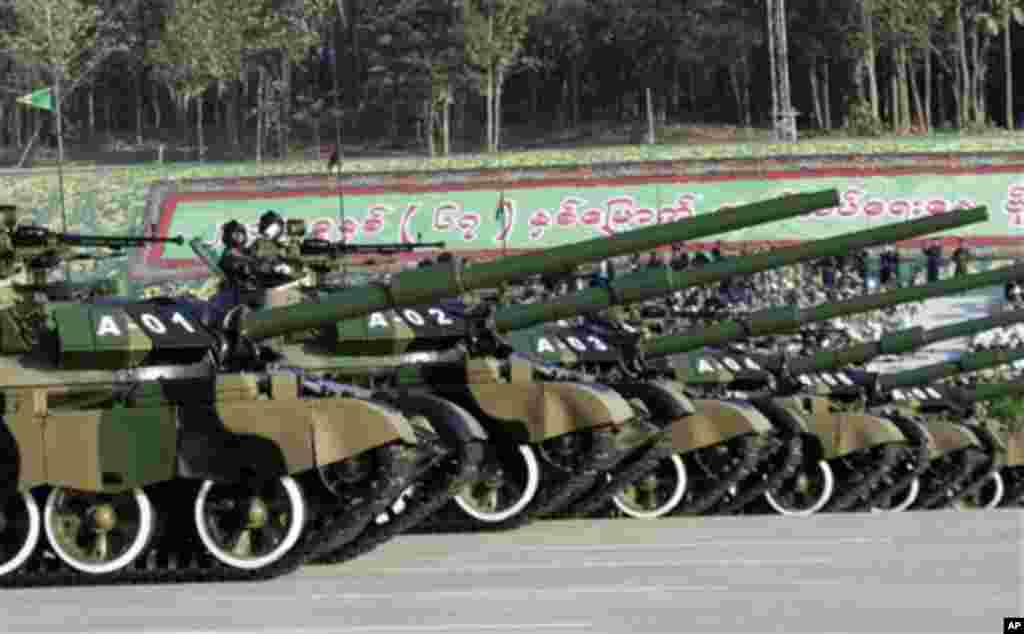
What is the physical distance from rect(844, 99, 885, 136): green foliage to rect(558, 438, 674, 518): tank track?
53109mm

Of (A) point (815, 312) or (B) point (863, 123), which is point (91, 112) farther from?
(A) point (815, 312)

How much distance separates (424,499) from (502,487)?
103 inches

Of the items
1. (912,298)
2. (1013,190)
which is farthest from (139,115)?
(912,298)

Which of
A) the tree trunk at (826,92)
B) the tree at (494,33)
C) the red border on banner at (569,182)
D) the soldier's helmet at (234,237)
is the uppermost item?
the tree at (494,33)

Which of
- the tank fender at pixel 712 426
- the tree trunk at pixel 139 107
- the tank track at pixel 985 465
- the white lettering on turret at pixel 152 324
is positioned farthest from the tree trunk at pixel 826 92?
the white lettering on turret at pixel 152 324

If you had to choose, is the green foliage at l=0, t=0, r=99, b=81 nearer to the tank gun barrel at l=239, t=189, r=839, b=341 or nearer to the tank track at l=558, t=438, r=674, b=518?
the tank track at l=558, t=438, r=674, b=518

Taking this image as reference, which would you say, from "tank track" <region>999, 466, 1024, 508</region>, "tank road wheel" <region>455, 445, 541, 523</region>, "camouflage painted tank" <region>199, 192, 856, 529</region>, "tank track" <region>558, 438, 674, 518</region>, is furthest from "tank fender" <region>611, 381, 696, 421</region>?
"tank track" <region>999, 466, 1024, 508</region>

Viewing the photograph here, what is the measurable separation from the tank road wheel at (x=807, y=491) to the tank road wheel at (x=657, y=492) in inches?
86.3

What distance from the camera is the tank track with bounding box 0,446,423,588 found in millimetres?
22094

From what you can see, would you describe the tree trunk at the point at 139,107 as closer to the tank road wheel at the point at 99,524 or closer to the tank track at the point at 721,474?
the tank track at the point at 721,474

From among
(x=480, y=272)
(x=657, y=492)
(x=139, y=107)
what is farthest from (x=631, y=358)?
(x=139, y=107)

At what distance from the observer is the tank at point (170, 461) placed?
2211 centimetres

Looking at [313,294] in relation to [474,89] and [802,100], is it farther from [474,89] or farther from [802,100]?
[802,100]

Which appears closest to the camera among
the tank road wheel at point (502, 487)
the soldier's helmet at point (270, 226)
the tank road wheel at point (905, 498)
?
A: the soldier's helmet at point (270, 226)
